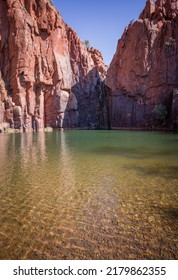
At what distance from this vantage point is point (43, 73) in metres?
55.2

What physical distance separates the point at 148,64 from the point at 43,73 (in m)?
25.9

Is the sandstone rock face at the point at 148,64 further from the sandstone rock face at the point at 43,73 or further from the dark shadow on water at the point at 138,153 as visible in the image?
the dark shadow on water at the point at 138,153

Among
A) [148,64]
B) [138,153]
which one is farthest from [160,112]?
[138,153]

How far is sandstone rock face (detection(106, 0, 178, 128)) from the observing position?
50031 millimetres

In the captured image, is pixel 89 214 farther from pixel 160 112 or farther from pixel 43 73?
pixel 43 73

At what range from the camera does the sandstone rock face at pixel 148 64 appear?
50.0 meters

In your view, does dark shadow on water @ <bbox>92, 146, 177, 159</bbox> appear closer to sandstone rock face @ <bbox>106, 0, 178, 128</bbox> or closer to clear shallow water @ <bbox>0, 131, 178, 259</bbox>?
clear shallow water @ <bbox>0, 131, 178, 259</bbox>

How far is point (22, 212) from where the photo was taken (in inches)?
213

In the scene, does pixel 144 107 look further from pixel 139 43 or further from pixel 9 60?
pixel 9 60

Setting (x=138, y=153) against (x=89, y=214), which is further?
(x=138, y=153)

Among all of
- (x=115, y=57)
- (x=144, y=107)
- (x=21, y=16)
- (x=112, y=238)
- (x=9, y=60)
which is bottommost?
(x=112, y=238)

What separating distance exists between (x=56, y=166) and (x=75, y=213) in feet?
18.1

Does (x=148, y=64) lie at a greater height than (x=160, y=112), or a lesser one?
greater
